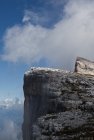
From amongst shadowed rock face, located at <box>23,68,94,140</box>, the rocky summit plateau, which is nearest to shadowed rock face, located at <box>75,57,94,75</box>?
the rocky summit plateau

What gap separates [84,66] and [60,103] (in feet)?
72.6

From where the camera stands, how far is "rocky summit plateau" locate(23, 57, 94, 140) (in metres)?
42.9

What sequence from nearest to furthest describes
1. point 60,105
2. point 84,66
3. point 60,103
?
point 60,105 < point 60,103 < point 84,66

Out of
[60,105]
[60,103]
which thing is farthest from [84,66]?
[60,105]

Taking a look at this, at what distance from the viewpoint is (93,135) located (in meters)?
40.1

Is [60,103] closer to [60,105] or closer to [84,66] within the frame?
[60,105]

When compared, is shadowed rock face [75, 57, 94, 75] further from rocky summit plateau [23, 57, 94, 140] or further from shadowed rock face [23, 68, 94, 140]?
shadowed rock face [23, 68, 94, 140]

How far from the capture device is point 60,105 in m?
54.2

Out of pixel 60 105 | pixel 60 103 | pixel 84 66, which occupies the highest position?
pixel 84 66

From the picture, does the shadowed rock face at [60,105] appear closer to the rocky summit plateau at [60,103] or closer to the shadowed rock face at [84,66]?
the rocky summit plateau at [60,103]

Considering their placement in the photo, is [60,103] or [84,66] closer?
[60,103]

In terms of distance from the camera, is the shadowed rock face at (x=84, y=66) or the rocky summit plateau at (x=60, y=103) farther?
the shadowed rock face at (x=84, y=66)

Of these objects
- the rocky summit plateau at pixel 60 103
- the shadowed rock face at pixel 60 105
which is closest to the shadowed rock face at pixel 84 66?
the rocky summit plateau at pixel 60 103

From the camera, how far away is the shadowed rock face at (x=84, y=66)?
241ft
